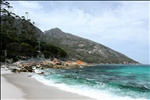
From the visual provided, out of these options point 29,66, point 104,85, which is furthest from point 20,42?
point 104,85

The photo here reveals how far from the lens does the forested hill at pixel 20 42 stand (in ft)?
246

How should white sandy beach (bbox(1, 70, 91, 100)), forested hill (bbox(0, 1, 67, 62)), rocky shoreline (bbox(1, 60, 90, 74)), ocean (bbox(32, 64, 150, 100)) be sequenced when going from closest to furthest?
white sandy beach (bbox(1, 70, 91, 100))
ocean (bbox(32, 64, 150, 100))
rocky shoreline (bbox(1, 60, 90, 74))
forested hill (bbox(0, 1, 67, 62))

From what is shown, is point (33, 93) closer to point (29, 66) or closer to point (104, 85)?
point (104, 85)

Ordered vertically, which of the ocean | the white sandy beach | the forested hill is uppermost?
the forested hill

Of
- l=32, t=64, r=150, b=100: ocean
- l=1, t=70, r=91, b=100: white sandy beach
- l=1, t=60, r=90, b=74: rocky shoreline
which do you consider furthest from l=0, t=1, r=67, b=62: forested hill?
l=1, t=70, r=91, b=100: white sandy beach

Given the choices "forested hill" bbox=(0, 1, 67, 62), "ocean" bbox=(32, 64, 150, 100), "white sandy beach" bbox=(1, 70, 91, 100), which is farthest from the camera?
"forested hill" bbox=(0, 1, 67, 62)

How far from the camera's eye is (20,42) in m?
84.7

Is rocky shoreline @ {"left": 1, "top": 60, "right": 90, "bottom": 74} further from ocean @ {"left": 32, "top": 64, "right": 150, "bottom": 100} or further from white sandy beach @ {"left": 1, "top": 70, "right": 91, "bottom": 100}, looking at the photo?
white sandy beach @ {"left": 1, "top": 70, "right": 91, "bottom": 100}

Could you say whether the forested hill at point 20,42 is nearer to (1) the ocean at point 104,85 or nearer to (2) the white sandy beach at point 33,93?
(1) the ocean at point 104,85

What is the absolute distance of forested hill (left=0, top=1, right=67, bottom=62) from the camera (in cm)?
7488

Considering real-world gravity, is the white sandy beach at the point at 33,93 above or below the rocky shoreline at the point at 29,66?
above

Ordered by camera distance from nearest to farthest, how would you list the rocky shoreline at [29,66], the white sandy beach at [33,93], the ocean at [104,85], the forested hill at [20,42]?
the white sandy beach at [33,93] < the ocean at [104,85] < the rocky shoreline at [29,66] < the forested hill at [20,42]

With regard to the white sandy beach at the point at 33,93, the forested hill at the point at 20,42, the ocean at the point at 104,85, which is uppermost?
the forested hill at the point at 20,42

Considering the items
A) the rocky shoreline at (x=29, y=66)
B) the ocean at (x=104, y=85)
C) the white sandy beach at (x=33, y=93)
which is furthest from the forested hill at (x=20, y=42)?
the white sandy beach at (x=33, y=93)
